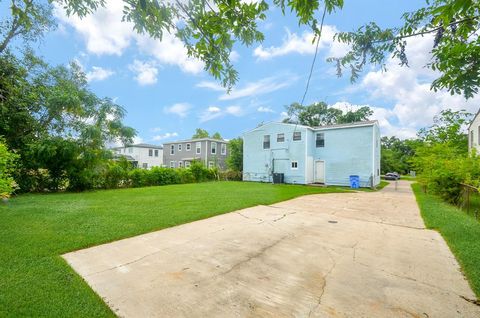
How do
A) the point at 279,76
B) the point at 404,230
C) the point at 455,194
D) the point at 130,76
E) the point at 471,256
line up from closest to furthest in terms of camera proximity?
1. the point at 471,256
2. the point at 404,230
3. the point at 279,76
4. the point at 455,194
5. the point at 130,76

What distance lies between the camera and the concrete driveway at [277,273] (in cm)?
229

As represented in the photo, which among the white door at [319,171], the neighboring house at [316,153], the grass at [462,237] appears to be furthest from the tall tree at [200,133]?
the grass at [462,237]

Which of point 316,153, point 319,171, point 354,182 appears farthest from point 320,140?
point 354,182

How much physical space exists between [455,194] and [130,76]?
1581 centimetres

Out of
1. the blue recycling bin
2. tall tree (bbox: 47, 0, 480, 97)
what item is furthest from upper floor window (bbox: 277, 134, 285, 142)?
tall tree (bbox: 47, 0, 480, 97)

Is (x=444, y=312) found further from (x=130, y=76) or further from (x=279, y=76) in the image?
(x=130, y=76)

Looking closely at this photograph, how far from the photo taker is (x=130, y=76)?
11.9 m

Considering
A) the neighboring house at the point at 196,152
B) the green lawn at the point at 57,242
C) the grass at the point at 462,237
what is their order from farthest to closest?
1. the neighboring house at the point at 196,152
2. the grass at the point at 462,237
3. the green lawn at the point at 57,242

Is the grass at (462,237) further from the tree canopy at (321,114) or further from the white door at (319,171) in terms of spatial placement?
the tree canopy at (321,114)

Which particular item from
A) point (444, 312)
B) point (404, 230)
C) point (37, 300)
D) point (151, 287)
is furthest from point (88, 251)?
point (404, 230)

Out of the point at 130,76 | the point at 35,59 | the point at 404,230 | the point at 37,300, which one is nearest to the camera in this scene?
the point at 37,300

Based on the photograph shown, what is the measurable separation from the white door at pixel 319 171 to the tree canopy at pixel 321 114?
42.4 feet

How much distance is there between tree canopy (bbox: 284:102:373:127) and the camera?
30.4 meters

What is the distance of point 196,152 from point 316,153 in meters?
15.0
